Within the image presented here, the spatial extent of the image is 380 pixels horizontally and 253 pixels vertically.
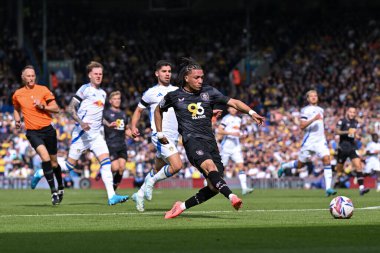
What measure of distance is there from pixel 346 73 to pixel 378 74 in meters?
1.87

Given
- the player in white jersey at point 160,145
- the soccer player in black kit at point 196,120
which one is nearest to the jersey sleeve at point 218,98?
the soccer player in black kit at point 196,120

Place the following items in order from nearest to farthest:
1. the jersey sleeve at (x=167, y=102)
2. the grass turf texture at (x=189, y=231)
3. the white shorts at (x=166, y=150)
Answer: the grass turf texture at (x=189, y=231) < the jersey sleeve at (x=167, y=102) < the white shorts at (x=166, y=150)

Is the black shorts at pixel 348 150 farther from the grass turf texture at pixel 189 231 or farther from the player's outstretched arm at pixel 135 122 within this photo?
the player's outstretched arm at pixel 135 122

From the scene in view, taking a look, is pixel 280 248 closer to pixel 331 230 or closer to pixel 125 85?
pixel 331 230

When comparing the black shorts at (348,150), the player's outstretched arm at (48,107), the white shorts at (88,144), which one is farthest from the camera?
the black shorts at (348,150)

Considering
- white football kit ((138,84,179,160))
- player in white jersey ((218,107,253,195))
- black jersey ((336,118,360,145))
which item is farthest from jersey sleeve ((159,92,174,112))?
player in white jersey ((218,107,253,195))

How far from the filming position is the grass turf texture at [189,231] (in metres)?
10.3

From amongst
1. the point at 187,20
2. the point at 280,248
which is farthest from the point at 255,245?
the point at 187,20

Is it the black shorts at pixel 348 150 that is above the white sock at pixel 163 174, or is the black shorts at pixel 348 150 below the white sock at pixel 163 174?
above

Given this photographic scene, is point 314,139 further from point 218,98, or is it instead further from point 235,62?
point 235,62

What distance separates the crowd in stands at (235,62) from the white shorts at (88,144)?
45.3 ft

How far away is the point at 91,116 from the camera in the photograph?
65.1 feet

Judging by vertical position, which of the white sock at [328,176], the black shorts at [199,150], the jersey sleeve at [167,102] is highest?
the jersey sleeve at [167,102]

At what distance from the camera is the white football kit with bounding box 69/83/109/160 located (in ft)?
64.1
